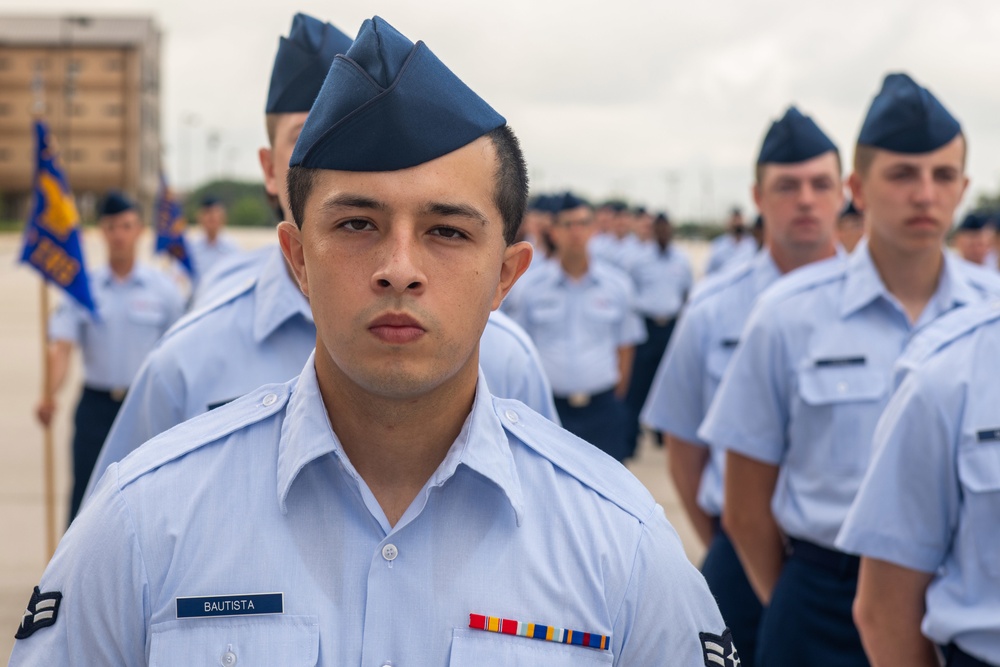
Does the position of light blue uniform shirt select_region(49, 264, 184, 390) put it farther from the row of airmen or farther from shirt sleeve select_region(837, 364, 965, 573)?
shirt sleeve select_region(837, 364, 965, 573)

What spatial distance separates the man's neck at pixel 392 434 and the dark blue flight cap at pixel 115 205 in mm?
6877

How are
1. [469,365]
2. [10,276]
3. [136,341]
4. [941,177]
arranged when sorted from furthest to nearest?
[10,276]
[136,341]
[941,177]
[469,365]

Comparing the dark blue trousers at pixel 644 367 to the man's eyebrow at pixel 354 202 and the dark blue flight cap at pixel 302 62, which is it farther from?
the man's eyebrow at pixel 354 202

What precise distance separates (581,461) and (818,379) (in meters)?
2.02

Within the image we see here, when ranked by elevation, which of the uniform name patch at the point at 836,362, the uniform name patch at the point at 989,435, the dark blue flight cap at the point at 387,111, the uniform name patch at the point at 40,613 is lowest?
the uniform name patch at the point at 40,613

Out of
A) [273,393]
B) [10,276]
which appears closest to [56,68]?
[10,276]

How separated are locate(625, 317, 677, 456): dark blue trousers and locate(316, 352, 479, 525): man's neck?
29.5 feet

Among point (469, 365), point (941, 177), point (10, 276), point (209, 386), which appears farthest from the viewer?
point (10, 276)

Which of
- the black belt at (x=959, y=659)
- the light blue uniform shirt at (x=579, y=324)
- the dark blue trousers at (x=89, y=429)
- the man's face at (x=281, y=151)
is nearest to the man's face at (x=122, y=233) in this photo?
the dark blue trousers at (x=89, y=429)

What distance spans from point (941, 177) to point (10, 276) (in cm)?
3512

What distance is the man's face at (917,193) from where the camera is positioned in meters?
3.68

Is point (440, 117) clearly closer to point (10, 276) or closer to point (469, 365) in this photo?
point (469, 365)

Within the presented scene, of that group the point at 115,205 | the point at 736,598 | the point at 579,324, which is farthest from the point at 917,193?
the point at 115,205

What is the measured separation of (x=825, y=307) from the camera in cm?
390
